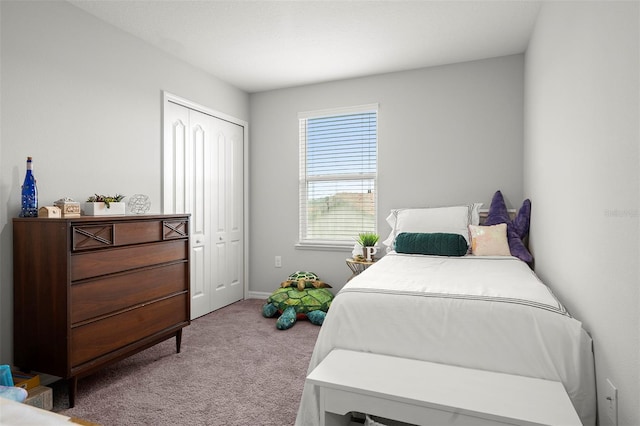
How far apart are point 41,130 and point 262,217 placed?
2.55 meters

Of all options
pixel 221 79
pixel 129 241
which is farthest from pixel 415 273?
pixel 221 79

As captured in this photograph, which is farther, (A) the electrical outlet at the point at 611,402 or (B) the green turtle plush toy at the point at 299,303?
(B) the green turtle plush toy at the point at 299,303

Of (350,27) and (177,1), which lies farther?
(350,27)

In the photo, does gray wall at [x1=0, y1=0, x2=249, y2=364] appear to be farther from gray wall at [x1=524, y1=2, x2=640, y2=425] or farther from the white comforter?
gray wall at [x1=524, y1=2, x2=640, y2=425]

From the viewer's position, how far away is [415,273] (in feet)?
7.50

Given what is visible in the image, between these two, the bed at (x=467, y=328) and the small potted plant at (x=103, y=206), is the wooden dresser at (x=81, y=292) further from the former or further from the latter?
the bed at (x=467, y=328)

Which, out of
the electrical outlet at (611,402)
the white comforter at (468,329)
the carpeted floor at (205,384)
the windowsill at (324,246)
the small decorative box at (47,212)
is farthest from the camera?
the windowsill at (324,246)

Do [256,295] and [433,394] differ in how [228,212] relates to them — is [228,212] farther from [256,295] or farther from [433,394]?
[433,394]

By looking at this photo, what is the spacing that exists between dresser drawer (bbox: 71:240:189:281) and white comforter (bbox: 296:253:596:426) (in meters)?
1.38

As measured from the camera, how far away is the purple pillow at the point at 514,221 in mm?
3034

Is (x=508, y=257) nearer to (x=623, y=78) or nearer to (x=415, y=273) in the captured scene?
(x=415, y=273)

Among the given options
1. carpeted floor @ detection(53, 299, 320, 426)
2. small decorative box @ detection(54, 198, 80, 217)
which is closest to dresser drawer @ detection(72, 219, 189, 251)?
small decorative box @ detection(54, 198, 80, 217)

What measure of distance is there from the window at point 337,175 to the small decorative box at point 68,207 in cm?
248

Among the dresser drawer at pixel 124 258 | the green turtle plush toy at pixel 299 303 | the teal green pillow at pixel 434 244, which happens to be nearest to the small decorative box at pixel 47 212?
the dresser drawer at pixel 124 258
